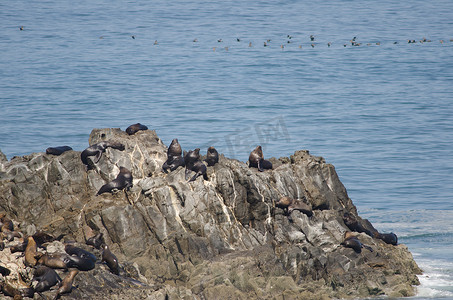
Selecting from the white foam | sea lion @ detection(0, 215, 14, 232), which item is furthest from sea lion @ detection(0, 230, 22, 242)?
the white foam

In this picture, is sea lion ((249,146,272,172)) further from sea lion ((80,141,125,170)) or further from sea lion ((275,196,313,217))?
sea lion ((80,141,125,170))

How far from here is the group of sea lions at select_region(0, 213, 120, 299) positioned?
1709 centimetres

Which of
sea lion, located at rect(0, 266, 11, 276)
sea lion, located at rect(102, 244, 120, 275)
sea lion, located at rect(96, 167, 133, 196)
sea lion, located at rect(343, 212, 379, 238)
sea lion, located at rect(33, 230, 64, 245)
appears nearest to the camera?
sea lion, located at rect(0, 266, 11, 276)

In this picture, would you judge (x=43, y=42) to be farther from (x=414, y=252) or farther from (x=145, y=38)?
(x=414, y=252)

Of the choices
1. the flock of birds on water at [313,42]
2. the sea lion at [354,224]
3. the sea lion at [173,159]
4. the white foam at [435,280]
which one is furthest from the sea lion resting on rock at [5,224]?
the flock of birds on water at [313,42]

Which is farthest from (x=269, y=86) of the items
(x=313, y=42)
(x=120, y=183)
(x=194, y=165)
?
(x=120, y=183)

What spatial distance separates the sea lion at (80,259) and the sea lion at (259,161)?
6.95 m

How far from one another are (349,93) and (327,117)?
940 centimetres

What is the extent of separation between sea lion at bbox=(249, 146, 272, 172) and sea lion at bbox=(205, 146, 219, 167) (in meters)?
1.58

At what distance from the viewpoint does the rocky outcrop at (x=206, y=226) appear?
1983cm

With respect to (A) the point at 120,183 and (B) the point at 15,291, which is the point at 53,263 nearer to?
(B) the point at 15,291

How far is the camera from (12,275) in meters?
17.6

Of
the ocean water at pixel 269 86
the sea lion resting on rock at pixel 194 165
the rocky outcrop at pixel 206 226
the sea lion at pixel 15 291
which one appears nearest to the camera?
the sea lion at pixel 15 291

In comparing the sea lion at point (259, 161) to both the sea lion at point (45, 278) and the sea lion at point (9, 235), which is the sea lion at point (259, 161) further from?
the sea lion at point (45, 278)
